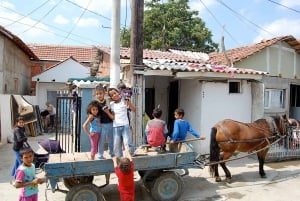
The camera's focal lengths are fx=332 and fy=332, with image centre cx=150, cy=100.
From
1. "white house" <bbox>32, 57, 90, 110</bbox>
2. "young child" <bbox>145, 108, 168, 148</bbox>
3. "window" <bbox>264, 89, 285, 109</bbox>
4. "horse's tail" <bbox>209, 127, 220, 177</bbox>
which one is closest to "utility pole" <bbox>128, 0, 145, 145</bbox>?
"young child" <bbox>145, 108, 168, 148</bbox>

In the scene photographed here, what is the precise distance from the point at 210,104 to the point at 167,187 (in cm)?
454

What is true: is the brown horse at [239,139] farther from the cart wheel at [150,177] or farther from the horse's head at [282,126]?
the cart wheel at [150,177]

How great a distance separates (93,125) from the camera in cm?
624

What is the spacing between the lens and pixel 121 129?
618 centimetres

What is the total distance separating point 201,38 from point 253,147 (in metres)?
22.8

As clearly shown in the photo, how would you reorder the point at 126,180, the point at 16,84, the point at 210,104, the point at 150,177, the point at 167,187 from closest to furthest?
the point at 126,180, the point at 167,187, the point at 150,177, the point at 210,104, the point at 16,84

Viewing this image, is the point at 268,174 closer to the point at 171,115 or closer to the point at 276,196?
Result: the point at 276,196

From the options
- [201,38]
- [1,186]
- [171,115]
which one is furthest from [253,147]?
[201,38]

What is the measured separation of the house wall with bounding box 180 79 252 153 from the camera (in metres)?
10.3

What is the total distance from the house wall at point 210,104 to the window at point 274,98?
2009 mm

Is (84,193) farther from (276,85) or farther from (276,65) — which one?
(276,65)

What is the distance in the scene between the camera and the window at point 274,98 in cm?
1287

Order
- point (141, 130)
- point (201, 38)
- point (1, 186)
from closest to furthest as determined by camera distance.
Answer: point (1, 186)
point (141, 130)
point (201, 38)

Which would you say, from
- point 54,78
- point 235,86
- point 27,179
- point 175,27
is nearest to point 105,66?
point 54,78
